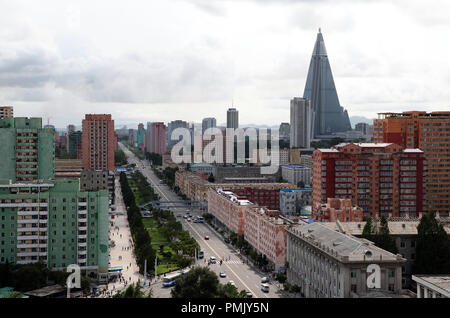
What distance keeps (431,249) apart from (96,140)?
41422 millimetres

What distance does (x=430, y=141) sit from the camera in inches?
1501

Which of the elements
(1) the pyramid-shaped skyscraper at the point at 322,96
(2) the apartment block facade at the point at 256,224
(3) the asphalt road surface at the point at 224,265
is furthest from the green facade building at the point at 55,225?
(1) the pyramid-shaped skyscraper at the point at 322,96

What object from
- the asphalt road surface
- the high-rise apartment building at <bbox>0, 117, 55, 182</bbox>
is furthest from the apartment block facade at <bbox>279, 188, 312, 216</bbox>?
the high-rise apartment building at <bbox>0, 117, 55, 182</bbox>

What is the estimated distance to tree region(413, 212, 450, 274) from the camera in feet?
75.6

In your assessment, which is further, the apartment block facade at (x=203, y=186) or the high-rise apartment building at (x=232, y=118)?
the high-rise apartment building at (x=232, y=118)

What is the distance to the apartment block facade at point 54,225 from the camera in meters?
25.2

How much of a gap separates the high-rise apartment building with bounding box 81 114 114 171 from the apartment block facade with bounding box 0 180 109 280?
3229 centimetres

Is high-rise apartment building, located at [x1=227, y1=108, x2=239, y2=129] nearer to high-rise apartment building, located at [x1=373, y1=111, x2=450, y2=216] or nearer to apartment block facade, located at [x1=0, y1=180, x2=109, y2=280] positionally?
high-rise apartment building, located at [x1=373, y1=111, x2=450, y2=216]

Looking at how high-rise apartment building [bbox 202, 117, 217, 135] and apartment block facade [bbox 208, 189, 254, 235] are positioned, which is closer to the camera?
apartment block facade [bbox 208, 189, 254, 235]

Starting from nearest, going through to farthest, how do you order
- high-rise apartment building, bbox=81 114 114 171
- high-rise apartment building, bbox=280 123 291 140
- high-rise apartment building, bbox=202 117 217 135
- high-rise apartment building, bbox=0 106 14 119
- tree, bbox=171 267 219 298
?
tree, bbox=171 267 219 298
high-rise apartment building, bbox=0 106 14 119
high-rise apartment building, bbox=81 114 114 171
high-rise apartment building, bbox=280 123 291 140
high-rise apartment building, bbox=202 117 217 135

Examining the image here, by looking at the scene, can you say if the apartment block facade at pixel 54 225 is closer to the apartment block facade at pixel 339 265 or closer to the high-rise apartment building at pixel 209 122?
the apartment block facade at pixel 339 265

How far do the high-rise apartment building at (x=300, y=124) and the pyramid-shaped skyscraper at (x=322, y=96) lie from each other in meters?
20.4
